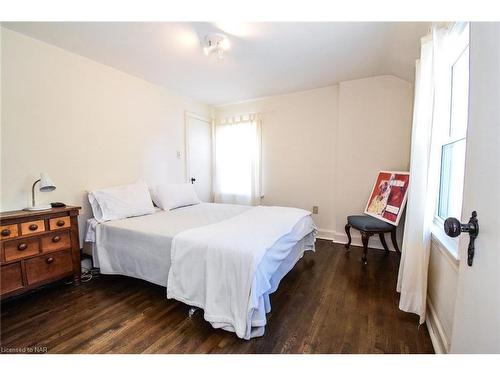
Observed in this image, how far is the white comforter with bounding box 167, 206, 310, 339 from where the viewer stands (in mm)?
1426

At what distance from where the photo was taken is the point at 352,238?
330 centimetres

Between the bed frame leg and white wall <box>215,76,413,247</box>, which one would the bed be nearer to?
the bed frame leg

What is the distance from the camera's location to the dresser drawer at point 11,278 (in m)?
1.70

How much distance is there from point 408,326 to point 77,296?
9.17 feet

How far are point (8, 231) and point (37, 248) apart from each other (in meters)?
0.26

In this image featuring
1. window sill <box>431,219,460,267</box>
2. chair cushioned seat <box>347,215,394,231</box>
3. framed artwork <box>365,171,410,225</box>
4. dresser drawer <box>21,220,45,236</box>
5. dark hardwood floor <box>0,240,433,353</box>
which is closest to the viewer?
window sill <box>431,219,460,267</box>

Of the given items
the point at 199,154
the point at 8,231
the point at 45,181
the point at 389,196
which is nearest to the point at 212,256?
the point at 8,231

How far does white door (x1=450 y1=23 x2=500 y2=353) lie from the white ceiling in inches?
65.0

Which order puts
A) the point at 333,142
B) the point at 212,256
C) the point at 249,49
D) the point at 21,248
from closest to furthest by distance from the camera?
the point at 212,256
the point at 21,248
the point at 249,49
the point at 333,142

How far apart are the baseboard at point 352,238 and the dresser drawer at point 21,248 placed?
3.53 m

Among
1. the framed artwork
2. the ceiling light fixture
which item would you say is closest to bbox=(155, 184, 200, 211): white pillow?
the ceiling light fixture

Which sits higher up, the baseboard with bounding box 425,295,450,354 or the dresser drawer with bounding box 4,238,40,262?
the dresser drawer with bounding box 4,238,40,262

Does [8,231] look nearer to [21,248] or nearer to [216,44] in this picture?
[21,248]
